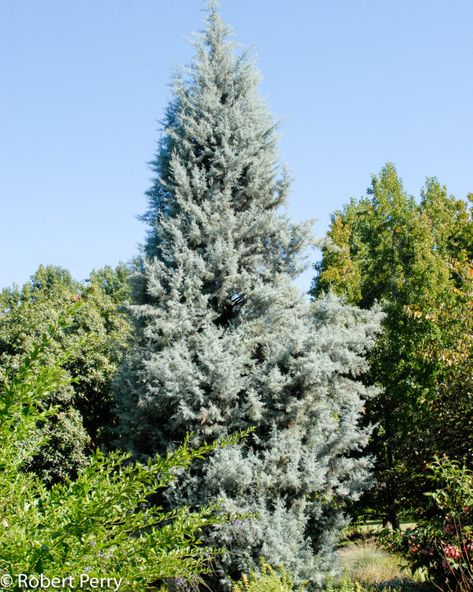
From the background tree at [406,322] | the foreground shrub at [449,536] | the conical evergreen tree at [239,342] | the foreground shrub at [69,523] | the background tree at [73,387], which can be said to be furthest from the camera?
the background tree at [73,387]

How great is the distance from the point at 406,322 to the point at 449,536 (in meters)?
7.25

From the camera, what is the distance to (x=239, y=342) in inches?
347

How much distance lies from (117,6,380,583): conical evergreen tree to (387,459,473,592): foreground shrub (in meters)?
2.20

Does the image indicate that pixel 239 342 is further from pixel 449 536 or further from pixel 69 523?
pixel 69 523

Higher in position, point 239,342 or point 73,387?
point 73,387

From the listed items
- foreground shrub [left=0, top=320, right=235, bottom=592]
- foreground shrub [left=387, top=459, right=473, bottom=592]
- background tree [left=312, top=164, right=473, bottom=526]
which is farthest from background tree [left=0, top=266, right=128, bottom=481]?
foreground shrub [left=0, top=320, right=235, bottom=592]

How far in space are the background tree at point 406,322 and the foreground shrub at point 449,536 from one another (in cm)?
288

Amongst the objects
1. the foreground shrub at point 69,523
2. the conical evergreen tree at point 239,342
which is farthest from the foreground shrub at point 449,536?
the foreground shrub at point 69,523

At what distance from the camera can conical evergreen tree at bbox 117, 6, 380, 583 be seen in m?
7.81

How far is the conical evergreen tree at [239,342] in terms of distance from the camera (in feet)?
25.6

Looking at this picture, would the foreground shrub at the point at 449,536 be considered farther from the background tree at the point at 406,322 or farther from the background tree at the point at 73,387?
the background tree at the point at 73,387

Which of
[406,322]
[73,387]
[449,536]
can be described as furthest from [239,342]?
[73,387]

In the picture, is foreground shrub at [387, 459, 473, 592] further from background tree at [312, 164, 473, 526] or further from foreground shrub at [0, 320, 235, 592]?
foreground shrub at [0, 320, 235, 592]

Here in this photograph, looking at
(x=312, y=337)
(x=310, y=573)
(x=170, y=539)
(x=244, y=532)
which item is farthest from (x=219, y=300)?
(x=170, y=539)
